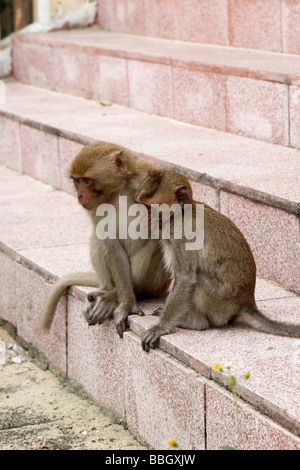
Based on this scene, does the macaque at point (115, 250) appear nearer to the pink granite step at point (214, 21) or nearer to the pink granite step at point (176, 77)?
the pink granite step at point (176, 77)

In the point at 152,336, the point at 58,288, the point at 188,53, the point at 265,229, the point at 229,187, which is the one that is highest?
the point at 188,53

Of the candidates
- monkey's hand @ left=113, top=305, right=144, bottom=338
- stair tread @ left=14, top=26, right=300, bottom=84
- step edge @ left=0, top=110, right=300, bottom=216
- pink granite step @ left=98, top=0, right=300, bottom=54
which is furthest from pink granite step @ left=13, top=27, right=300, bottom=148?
monkey's hand @ left=113, top=305, right=144, bottom=338

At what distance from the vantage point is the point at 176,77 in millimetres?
6738

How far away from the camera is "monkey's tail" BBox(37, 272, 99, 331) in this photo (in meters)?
4.43

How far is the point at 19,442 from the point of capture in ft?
13.1

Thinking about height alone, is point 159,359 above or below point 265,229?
below

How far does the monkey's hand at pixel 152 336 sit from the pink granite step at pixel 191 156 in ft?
2.68

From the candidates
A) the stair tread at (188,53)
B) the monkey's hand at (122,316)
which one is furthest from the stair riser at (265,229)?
the stair tread at (188,53)

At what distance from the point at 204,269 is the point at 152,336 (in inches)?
13.5

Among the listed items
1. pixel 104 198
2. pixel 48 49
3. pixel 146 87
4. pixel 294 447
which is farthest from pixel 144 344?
pixel 48 49

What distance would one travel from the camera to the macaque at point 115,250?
4.00 metres

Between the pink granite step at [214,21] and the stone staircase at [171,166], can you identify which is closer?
the stone staircase at [171,166]

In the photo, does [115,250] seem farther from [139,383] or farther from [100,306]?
[139,383]

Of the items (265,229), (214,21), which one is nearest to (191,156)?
(265,229)
